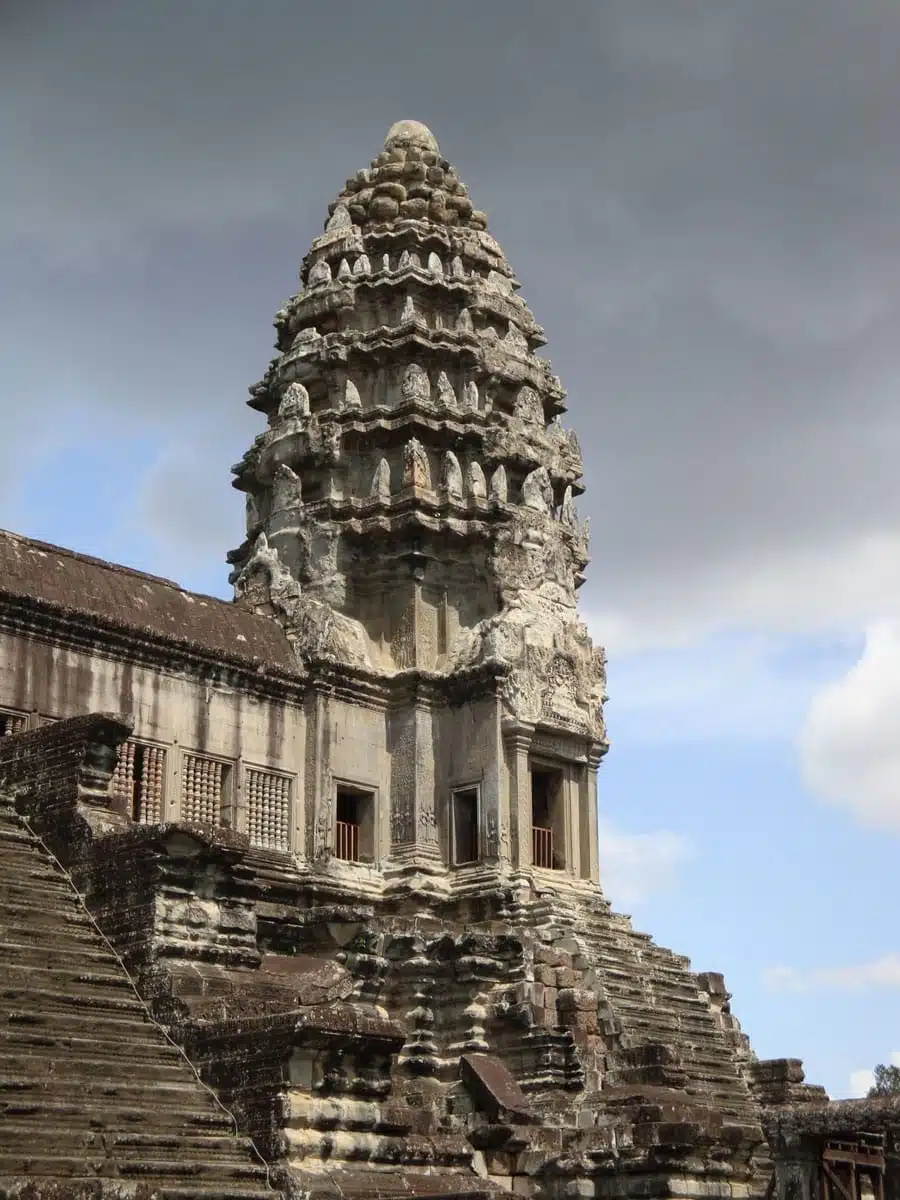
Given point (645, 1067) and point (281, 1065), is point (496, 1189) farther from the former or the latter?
point (645, 1067)

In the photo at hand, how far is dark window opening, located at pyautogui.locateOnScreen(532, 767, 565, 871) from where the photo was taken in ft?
97.3

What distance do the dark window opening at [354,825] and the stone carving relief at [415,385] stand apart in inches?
267

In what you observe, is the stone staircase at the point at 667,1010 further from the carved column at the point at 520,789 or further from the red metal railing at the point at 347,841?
the red metal railing at the point at 347,841

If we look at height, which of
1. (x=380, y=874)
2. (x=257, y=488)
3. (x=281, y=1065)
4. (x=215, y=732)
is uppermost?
(x=257, y=488)

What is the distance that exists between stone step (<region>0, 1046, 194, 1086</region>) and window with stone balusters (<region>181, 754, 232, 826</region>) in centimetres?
889

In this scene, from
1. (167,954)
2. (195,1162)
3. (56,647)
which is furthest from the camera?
(56,647)

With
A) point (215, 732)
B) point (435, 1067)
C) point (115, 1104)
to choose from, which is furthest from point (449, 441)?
point (115, 1104)

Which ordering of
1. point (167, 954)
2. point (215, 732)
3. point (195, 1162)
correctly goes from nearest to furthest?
point (195, 1162)
point (167, 954)
point (215, 732)

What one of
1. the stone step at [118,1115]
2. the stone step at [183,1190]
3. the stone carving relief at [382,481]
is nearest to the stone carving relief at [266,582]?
the stone carving relief at [382,481]

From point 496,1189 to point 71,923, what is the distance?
5172 millimetres

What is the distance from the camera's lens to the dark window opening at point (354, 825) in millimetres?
28938

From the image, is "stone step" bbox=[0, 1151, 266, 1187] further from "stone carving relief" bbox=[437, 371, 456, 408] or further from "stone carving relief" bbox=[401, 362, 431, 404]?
"stone carving relief" bbox=[437, 371, 456, 408]

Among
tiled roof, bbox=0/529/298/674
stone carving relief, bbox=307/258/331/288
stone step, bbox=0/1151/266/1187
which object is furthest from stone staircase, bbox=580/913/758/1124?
stone carving relief, bbox=307/258/331/288

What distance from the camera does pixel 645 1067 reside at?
25734 mm
